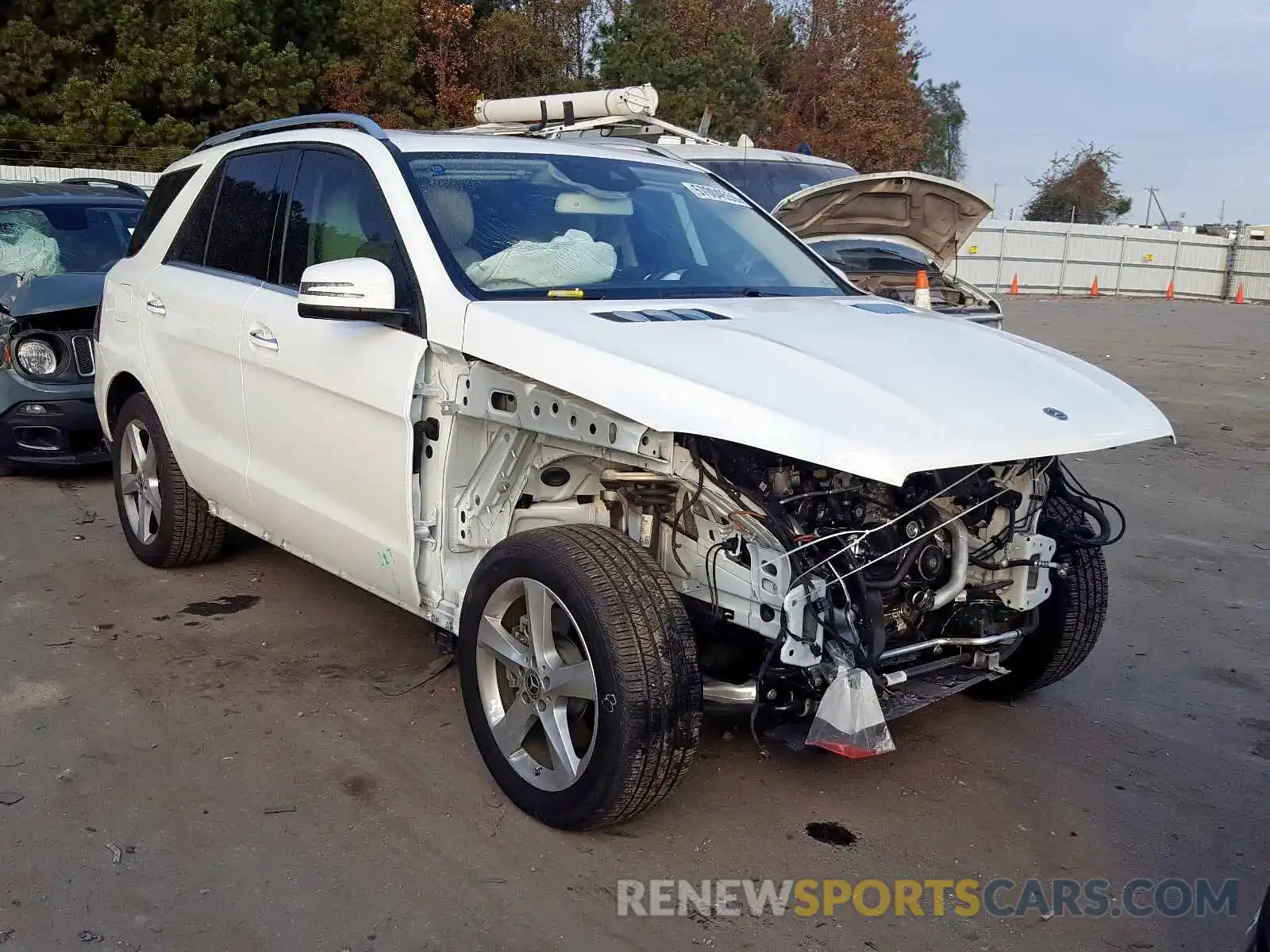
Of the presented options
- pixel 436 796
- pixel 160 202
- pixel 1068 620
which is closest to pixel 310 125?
pixel 160 202

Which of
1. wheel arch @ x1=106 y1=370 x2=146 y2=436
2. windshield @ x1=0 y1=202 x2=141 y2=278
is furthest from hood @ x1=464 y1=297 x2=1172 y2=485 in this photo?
windshield @ x1=0 y1=202 x2=141 y2=278

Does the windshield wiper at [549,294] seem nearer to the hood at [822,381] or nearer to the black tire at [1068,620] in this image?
the hood at [822,381]

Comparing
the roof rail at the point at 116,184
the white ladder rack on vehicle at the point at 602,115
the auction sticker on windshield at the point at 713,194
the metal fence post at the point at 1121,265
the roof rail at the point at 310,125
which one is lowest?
the metal fence post at the point at 1121,265

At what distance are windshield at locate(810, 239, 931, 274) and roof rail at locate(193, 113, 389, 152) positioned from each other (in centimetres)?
468

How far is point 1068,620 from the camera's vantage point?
4109 mm

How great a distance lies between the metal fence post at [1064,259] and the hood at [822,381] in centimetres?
3216

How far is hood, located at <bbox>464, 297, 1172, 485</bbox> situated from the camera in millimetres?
2852

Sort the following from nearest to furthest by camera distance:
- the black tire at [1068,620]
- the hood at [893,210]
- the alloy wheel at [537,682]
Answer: the alloy wheel at [537,682] → the black tire at [1068,620] → the hood at [893,210]

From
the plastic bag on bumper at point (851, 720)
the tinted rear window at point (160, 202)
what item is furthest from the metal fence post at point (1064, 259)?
the plastic bag on bumper at point (851, 720)

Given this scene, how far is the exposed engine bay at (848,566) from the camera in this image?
3.12 metres

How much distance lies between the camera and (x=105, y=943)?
2896 mm

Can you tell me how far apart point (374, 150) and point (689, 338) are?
151 centimetres

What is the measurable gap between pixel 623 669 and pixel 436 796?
919 millimetres

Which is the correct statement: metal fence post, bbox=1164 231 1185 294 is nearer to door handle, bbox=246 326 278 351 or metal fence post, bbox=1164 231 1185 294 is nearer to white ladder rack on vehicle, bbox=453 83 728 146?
white ladder rack on vehicle, bbox=453 83 728 146
